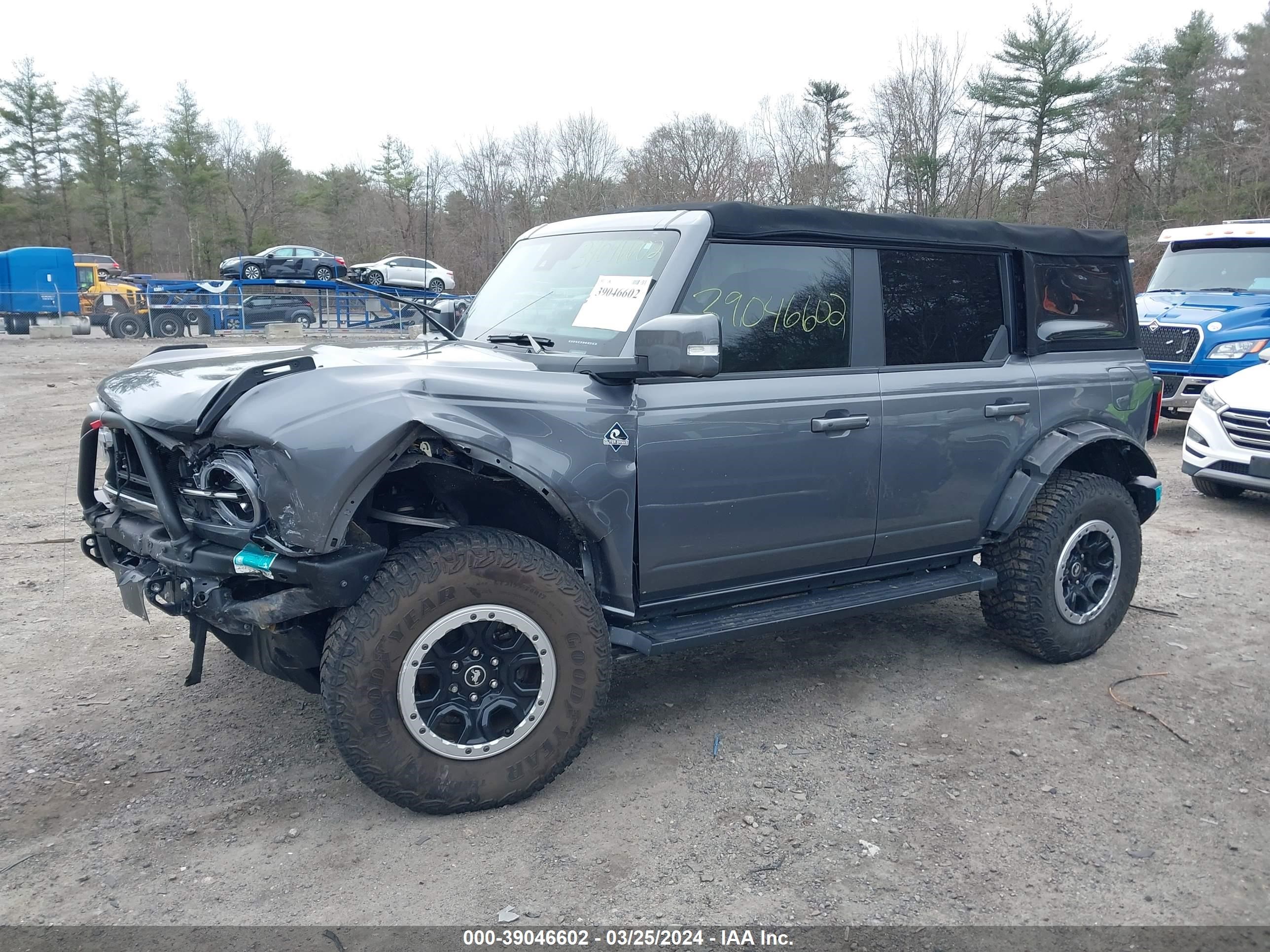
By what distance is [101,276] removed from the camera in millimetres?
32312

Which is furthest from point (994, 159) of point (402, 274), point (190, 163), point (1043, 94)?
point (190, 163)

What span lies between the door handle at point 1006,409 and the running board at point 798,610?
779 mm

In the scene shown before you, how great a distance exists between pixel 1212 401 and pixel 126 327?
2810cm

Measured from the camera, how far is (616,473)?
3467 mm

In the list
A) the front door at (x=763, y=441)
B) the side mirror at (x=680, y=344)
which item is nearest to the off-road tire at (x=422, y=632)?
the front door at (x=763, y=441)

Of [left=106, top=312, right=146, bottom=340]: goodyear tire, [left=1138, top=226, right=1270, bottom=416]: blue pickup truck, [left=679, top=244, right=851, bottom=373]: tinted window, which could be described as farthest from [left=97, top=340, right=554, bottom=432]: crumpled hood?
[left=106, top=312, right=146, bottom=340]: goodyear tire

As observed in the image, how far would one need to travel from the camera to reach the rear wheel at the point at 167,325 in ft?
93.2

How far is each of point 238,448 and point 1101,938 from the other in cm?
300

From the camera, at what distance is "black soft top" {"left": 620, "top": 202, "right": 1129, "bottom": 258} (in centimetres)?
387

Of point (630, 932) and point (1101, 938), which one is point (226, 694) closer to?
point (630, 932)

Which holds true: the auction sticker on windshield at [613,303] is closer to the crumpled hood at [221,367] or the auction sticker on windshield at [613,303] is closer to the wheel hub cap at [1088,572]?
the crumpled hood at [221,367]

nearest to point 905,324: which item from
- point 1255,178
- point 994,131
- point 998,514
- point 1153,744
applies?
point 998,514

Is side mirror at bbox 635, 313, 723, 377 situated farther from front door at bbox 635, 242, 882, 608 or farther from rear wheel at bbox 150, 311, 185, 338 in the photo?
rear wheel at bbox 150, 311, 185, 338

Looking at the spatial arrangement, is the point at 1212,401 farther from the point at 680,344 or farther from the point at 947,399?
the point at 680,344
